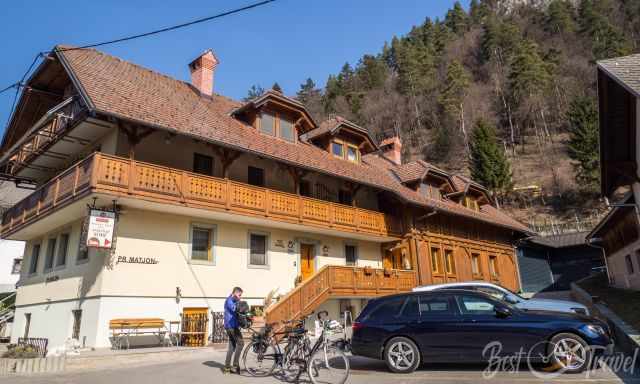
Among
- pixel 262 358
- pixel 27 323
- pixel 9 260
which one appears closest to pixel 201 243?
pixel 262 358

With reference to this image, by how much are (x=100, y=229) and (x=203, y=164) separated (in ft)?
17.4

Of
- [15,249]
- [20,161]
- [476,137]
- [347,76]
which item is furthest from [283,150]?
[347,76]

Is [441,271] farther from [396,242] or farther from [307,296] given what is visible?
[307,296]

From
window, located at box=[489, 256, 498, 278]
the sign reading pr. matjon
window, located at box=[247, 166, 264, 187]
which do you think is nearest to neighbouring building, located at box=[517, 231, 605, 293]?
window, located at box=[489, 256, 498, 278]

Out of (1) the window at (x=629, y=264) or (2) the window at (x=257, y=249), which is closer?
(2) the window at (x=257, y=249)

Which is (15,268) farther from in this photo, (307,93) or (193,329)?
(307,93)

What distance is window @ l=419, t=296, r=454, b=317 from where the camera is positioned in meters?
8.73

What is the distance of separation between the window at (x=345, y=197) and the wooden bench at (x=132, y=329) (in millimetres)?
11274

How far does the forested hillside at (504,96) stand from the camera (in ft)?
Answer: 167

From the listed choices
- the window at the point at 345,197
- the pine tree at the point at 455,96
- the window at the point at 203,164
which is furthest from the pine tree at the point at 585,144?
the window at the point at 203,164

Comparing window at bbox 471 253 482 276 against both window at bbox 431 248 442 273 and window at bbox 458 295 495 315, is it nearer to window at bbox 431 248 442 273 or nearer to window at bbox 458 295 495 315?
window at bbox 431 248 442 273

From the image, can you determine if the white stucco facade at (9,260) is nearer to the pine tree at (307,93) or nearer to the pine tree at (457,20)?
the pine tree at (307,93)

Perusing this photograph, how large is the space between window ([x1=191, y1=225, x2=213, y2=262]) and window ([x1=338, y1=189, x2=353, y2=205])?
791 cm

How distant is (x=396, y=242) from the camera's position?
23.8m
